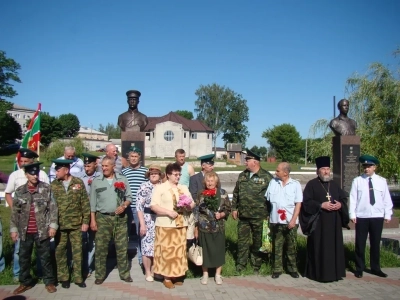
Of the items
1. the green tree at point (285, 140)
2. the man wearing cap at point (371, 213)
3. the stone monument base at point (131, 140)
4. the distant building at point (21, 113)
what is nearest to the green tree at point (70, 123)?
the distant building at point (21, 113)

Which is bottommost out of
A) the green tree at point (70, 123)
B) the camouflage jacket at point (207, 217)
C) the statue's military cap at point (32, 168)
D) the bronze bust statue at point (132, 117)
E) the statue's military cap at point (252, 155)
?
the camouflage jacket at point (207, 217)

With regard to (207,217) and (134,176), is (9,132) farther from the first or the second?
(207,217)

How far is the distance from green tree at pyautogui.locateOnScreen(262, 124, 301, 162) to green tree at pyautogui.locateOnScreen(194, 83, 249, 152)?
10356 millimetres

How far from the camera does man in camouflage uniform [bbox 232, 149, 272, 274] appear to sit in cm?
599

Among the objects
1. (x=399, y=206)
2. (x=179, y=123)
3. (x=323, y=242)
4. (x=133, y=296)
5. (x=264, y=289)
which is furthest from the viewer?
(x=179, y=123)

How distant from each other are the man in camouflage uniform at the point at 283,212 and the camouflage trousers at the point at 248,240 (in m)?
0.24

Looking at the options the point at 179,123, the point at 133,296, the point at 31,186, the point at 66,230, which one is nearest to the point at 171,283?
the point at 133,296

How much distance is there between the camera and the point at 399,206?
14594 mm

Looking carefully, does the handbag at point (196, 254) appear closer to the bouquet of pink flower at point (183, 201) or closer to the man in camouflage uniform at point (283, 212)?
the bouquet of pink flower at point (183, 201)

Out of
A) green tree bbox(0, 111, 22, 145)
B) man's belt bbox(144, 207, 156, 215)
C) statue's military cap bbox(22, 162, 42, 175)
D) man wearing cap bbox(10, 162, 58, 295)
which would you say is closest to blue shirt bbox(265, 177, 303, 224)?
man's belt bbox(144, 207, 156, 215)

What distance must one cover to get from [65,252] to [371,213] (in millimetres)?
4843

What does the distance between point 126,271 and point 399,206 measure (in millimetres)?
12717

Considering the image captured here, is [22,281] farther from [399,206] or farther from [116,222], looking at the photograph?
[399,206]

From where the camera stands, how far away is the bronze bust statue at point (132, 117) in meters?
8.96
